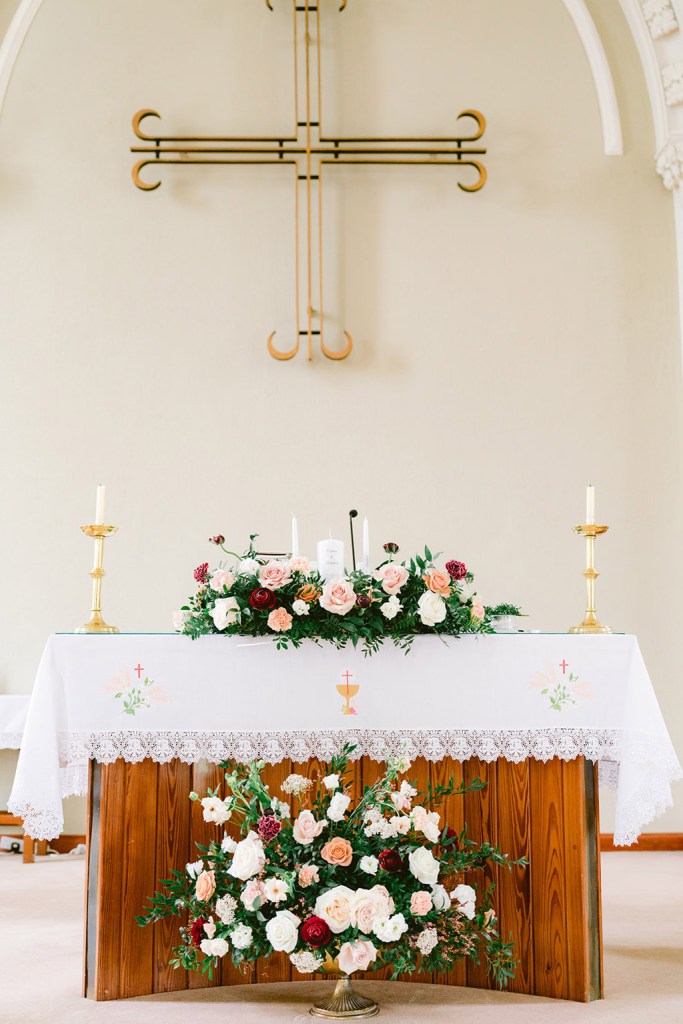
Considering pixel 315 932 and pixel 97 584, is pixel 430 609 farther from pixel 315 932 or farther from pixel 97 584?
pixel 97 584

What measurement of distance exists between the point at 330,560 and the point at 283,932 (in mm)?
1090

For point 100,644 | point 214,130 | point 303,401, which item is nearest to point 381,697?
point 100,644

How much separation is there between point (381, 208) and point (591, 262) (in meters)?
1.28

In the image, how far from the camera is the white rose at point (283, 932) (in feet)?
8.20

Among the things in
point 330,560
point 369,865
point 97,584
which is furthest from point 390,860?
point 97,584

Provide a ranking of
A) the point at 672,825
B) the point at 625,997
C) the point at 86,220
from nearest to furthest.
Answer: the point at 625,997
the point at 672,825
the point at 86,220

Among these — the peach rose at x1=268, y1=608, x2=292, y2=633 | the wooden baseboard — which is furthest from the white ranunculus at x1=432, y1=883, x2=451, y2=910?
the wooden baseboard

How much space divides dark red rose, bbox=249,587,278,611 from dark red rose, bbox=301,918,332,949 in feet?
2.72

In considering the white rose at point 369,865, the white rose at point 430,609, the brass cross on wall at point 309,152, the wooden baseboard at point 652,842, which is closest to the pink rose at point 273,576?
Result: the white rose at point 430,609

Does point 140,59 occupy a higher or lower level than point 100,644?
higher

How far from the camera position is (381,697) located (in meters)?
2.90

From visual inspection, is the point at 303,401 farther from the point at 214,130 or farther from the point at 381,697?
the point at 381,697

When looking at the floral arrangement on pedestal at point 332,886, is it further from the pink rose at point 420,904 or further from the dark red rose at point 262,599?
the dark red rose at point 262,599

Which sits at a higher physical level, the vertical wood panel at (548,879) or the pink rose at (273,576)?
the pink rose at (273,576)
